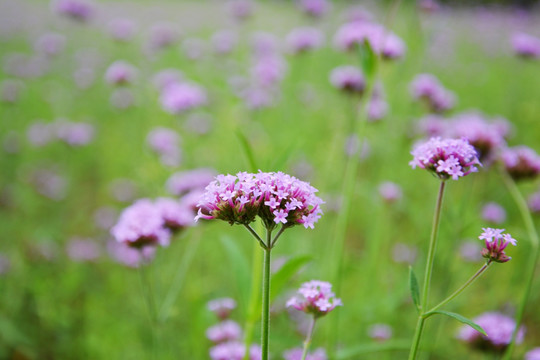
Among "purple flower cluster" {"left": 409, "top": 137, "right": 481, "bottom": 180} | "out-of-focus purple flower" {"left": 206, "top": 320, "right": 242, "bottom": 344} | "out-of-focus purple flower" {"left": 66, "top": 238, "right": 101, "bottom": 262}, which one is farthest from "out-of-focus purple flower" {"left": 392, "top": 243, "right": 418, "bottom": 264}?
"out-of-focus purple flower" {"left": 66, "top": 238, "right": 101, "bottom": 262}

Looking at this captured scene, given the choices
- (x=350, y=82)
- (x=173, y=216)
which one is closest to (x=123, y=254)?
(x=173, y=216)

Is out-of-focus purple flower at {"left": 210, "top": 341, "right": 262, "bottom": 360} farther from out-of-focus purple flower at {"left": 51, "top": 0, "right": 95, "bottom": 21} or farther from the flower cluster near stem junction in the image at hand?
out-of-focus purple flower at {"left": 51, "top": 0, "right": 95, "bottom": 21}

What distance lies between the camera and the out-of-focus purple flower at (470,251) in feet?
9.89

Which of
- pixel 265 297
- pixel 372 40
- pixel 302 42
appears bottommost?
pixel 265 297

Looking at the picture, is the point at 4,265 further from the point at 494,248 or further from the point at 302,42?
the point at 302,42

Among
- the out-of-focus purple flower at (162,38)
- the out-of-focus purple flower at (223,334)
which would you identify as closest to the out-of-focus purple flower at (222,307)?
the out-of-focus purple flower at (223,334)

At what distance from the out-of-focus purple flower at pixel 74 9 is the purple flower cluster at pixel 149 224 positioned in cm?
357

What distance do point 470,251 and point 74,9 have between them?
4605 millimetres

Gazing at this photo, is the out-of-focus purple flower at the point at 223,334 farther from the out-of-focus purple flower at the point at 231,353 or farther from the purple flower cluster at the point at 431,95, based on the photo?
the purple flower cluster at the point at 431,95

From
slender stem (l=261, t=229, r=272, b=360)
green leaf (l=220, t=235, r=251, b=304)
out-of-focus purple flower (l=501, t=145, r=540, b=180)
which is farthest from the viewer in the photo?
out-of-focus purple flower (l=501, t=145, r=540, b=180)

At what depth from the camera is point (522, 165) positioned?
197cm

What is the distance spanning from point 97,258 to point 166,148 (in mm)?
1111

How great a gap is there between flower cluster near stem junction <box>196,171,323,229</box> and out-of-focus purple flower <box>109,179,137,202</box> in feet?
10.6

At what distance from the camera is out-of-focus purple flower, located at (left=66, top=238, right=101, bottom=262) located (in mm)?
3400
